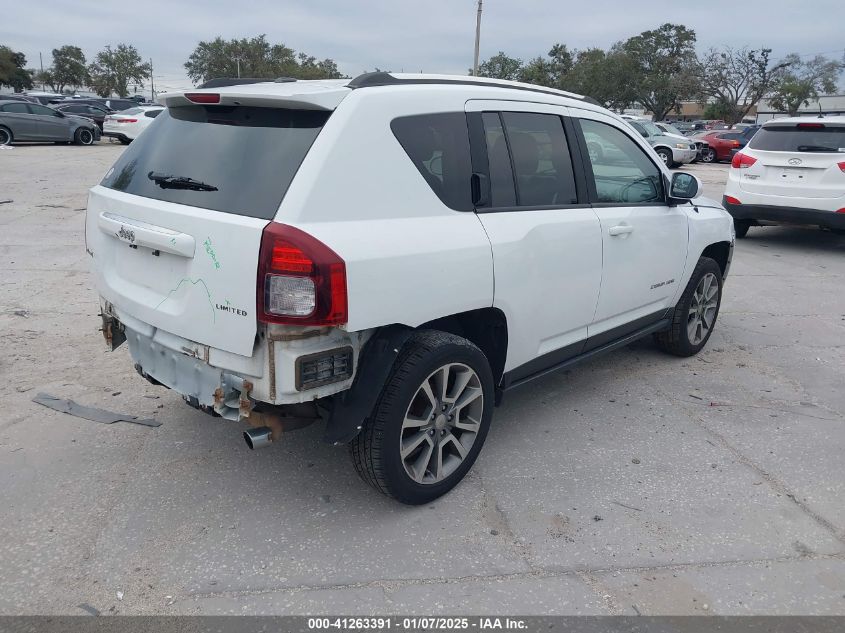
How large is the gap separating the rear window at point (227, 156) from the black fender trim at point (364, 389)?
0.69 metres

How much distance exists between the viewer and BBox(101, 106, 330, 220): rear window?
274cm

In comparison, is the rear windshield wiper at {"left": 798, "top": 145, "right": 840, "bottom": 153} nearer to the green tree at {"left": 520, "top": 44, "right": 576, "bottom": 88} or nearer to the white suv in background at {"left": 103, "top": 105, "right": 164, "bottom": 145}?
the white suv in background at {"left": 103, "top": 105, "right": 164, "bottom": 145}

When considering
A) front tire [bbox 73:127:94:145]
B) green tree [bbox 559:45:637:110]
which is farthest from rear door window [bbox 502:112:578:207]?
green tree [bbox 559:45:637:110]

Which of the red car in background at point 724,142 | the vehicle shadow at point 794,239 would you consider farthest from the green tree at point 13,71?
the vehicle shadow at point 794,239

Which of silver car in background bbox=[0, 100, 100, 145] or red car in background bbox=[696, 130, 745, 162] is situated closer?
silver car in background bbox=[0, 100, 100, 145]

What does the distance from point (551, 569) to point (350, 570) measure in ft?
2.69

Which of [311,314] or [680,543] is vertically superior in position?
[311,314]

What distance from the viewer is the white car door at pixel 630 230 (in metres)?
4.07

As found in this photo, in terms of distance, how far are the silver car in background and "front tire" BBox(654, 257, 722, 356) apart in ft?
79.9

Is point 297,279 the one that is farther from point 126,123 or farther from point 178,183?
point 126,123

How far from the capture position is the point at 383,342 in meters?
2.89
